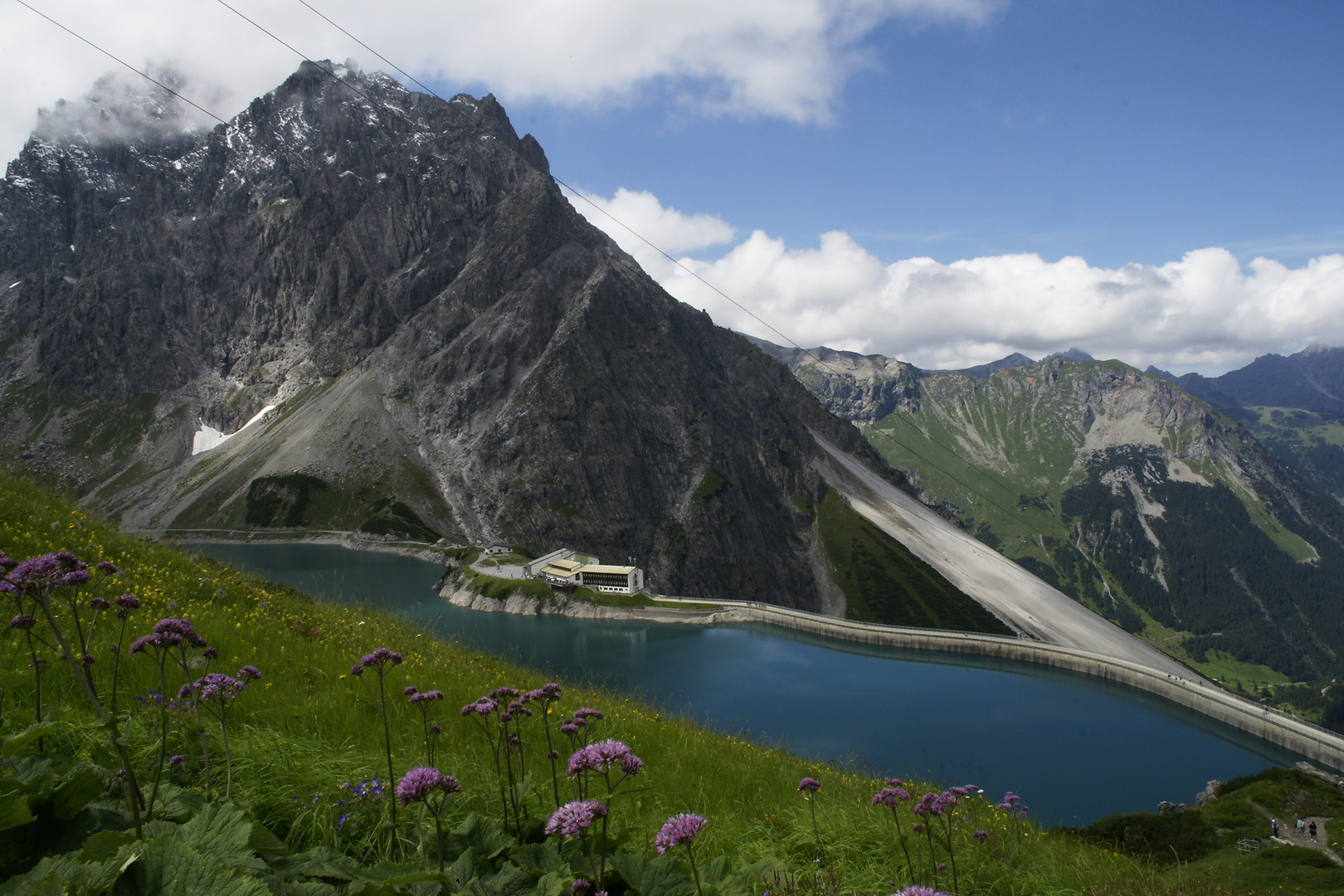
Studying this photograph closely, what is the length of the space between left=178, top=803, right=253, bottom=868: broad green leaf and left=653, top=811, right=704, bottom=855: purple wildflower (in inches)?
69.3

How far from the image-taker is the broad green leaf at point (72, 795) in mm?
3049

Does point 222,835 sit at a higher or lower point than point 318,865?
higher

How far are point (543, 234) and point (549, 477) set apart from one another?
236 feet

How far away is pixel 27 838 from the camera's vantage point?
115 inches

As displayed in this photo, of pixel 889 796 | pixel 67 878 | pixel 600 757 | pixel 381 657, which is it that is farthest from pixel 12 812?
pixel 889 796

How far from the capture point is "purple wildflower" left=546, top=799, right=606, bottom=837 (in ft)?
10.4

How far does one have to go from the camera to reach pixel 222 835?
288 cm

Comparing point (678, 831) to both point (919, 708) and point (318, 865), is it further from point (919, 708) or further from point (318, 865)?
Result: point (919, 708)

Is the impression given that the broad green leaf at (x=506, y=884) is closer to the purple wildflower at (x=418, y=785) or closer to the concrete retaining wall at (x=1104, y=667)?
the purple wildflower at (x=418, y=785)

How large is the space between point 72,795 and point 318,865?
3.75 feet

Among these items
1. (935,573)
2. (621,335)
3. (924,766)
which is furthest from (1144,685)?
(621,335)

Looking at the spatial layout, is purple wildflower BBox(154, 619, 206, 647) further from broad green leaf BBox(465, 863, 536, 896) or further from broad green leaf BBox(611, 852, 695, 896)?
broad green leaf BBox(611, 852, 695, 896)

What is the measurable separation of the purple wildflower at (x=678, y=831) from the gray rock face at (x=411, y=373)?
415ft

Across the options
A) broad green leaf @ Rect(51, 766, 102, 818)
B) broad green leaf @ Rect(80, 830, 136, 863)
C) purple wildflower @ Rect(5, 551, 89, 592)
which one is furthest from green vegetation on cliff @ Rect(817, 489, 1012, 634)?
broad green leaf @ Rect(80, 830, 136, 863)
